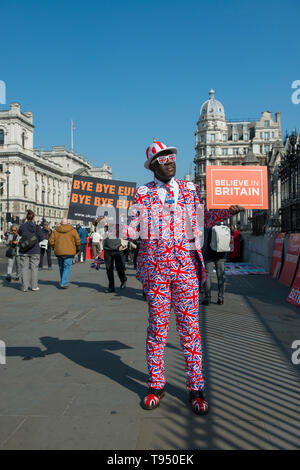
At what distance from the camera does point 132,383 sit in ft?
11.7

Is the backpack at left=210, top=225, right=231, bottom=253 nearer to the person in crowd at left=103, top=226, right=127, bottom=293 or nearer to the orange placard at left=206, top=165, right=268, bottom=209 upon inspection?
the orange placard at left=206, top=165, right=268, bottom=209

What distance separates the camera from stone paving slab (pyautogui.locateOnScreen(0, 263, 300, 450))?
2584 mm

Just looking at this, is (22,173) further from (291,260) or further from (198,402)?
(198,402)

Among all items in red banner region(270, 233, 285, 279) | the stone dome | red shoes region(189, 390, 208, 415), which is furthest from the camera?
the stone dome

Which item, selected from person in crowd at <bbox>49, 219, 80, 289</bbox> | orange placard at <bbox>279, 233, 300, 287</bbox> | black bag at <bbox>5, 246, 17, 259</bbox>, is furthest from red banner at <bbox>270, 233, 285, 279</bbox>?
black bag at <bbox>5, 246, 17, 259</bbox>

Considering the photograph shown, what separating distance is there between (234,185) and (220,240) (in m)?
2.38

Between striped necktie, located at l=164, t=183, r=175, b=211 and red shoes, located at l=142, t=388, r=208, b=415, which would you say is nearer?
red shoes, located at l=142, t=388, r=208, b=415

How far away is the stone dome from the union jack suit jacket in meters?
84.1

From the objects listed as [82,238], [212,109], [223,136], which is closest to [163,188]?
[82,238]

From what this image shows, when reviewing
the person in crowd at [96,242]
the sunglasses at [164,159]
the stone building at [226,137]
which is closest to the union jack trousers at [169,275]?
the sunglasses at [164,159]

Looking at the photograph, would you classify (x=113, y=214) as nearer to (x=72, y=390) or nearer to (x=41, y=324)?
(x=41, y=324)

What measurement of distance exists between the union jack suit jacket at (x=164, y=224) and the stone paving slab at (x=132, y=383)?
0.98 m

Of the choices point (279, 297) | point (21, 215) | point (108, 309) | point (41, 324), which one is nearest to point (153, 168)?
point (41, 324)

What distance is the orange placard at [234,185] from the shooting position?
30.9 ft
